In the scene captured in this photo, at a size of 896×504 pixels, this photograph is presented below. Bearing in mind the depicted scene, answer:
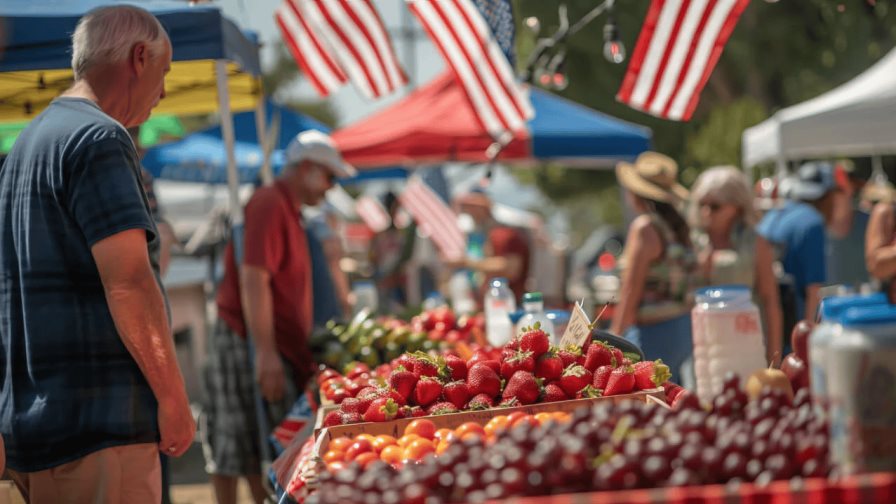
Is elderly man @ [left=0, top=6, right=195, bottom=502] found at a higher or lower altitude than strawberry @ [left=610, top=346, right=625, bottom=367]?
higher

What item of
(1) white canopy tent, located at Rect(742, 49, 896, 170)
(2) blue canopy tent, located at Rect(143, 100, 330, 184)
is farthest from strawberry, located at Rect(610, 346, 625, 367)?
(2) blue canopy tent, located at Rect(143, 100, 330, 184)

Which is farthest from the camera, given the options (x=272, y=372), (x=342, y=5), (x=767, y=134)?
(x=767, y=134)

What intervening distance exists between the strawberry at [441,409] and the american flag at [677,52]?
320 cm

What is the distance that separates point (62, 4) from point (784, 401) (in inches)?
150

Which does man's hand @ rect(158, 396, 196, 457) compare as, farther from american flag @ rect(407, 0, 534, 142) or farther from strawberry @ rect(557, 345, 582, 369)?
american flag @ rect(407, 0, 534, 142)

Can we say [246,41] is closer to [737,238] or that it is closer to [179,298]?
[737,238]

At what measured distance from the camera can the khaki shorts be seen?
2.88 meters

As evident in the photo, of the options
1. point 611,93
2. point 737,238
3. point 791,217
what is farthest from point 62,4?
point 611,93

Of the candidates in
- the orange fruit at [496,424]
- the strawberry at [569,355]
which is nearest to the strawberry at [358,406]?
the orange fruit at [496,424]

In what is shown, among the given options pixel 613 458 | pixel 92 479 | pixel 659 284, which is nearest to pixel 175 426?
pixel 92 479

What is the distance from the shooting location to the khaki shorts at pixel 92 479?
9.46 ft

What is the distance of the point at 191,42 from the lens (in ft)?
15.6

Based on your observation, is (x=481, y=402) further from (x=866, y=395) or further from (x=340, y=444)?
(x=866, y=395)

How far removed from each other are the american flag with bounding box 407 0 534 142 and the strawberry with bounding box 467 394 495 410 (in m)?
3.34
